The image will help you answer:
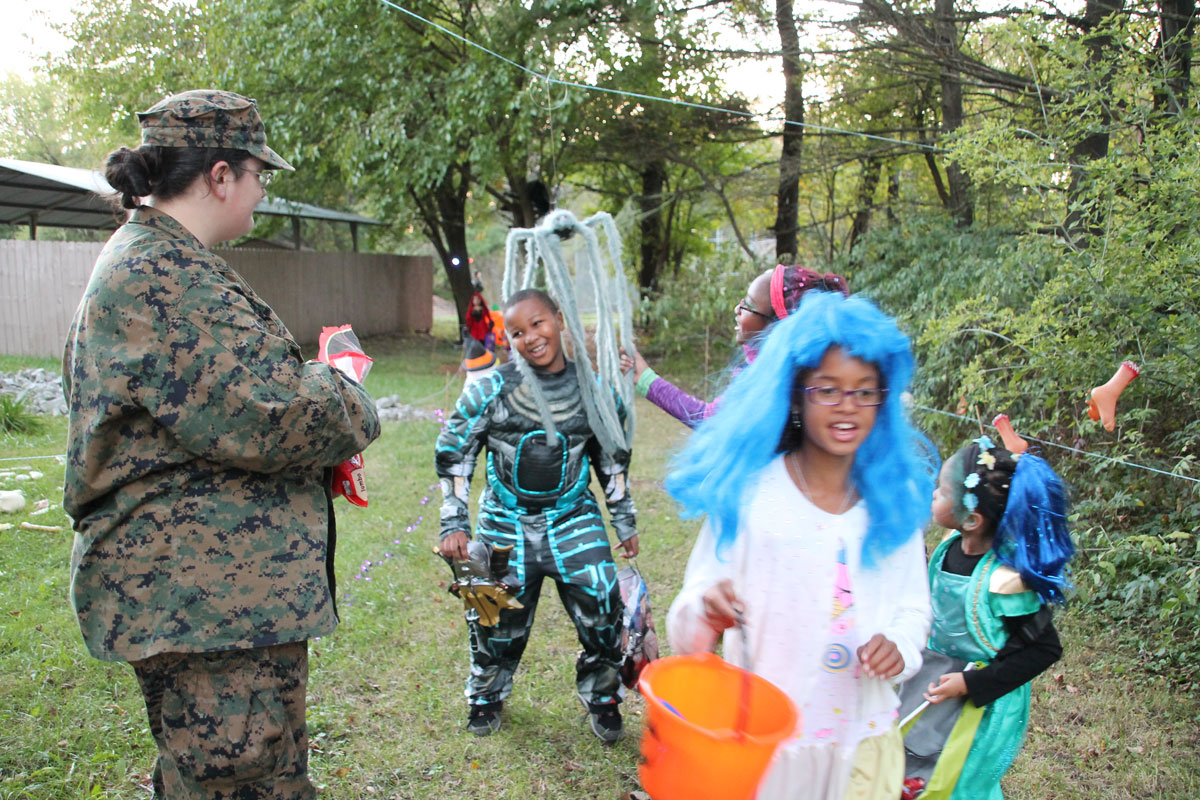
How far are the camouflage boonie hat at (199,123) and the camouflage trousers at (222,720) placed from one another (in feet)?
3.77

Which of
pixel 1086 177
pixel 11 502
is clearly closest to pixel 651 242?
pixel 1086 177

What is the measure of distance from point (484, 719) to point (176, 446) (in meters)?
2.28

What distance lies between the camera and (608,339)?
372 centimetres

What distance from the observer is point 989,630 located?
243cm

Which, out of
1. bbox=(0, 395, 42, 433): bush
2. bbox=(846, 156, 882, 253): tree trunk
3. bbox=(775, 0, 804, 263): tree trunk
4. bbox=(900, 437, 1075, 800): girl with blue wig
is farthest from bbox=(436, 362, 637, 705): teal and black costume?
bbox=(846, 156, 882, 253): tree trunk

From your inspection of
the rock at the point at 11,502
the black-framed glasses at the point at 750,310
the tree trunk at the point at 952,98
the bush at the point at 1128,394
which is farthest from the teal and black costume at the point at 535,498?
the tree trunk at the point at 952,98

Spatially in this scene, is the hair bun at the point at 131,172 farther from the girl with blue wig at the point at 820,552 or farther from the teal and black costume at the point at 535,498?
the teal and black costume at the point at 535,498

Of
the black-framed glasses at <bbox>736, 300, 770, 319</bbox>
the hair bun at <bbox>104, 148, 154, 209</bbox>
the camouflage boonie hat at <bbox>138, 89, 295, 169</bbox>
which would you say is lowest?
the black-framed glasses at <bbox>736, 300, 770, 319</bbox>

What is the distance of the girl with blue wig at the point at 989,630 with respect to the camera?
2354mm

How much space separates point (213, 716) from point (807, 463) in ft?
4.77

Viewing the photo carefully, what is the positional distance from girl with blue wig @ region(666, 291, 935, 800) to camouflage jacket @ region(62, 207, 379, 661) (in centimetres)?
93

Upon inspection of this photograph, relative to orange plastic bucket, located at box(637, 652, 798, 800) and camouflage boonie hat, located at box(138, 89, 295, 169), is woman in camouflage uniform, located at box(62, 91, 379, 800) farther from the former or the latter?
orange plastic bucket, located at box(637, 652, 798, 800)

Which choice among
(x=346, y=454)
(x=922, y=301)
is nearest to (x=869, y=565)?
(x=346, y=454)

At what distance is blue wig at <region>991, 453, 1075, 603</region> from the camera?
2.36 m
